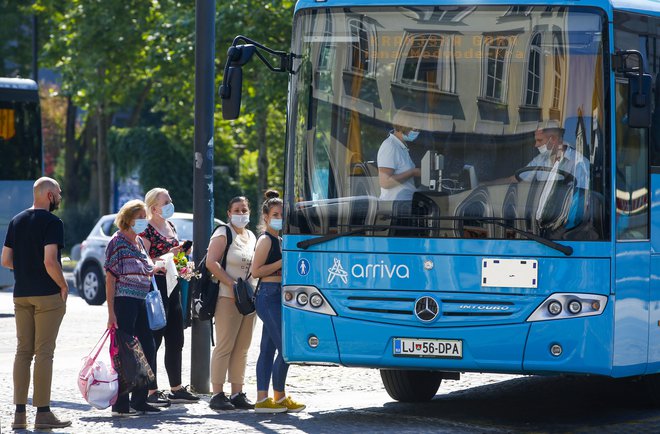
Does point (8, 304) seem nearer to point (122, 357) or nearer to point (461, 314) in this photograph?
point (122, 357)

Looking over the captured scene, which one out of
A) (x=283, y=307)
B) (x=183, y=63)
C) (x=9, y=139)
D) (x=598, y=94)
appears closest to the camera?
(x=598, y=94)

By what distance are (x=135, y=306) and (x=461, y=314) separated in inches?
95.6

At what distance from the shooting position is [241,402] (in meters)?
11.2

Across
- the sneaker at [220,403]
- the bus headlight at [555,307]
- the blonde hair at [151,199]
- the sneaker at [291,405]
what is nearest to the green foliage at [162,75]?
the blonde hair at [151,199]

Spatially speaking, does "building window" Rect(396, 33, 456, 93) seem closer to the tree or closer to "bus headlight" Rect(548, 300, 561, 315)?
"bus headlight" Rect(548, 300, 561, 315)

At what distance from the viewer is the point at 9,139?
22062 millimetres

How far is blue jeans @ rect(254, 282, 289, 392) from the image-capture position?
10773 millimetres

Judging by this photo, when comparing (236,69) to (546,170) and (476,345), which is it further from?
(476,345)

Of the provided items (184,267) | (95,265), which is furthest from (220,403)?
(95,265)

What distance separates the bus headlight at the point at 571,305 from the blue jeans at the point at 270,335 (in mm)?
2168

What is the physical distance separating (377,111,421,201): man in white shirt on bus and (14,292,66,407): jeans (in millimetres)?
2365

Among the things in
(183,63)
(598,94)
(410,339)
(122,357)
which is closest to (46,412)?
(122,357)

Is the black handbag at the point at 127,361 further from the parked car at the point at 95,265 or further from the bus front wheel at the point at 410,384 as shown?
the parked car at the point at 95,265

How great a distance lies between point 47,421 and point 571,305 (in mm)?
3658
